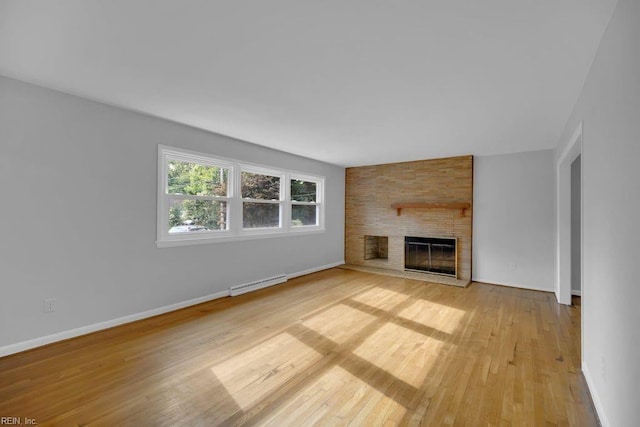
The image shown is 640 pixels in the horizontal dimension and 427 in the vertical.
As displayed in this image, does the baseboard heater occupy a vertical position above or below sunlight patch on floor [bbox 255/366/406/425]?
above

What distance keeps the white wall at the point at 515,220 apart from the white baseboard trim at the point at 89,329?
201 inches

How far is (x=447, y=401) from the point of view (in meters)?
2.02

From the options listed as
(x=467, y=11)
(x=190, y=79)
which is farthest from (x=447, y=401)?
(x=190, y=79)

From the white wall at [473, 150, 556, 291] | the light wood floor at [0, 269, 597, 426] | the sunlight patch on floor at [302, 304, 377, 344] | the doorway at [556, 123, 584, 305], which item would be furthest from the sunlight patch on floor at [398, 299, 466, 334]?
the white wall at [473, 150, 556, 291]

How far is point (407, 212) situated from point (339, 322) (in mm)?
3570

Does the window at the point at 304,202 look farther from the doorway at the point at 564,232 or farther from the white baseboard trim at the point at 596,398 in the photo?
the white baseboard trim at the point at 596,398

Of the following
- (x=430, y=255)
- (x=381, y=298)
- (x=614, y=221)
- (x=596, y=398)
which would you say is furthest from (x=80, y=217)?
(x=430, y=255)

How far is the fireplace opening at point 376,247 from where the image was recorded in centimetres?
713

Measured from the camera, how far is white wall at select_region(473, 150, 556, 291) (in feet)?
16.1

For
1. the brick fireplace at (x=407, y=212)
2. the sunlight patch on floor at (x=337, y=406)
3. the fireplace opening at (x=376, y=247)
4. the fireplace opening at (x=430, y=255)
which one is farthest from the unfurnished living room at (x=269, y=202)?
the fireplace opening at (x=376, y=247)

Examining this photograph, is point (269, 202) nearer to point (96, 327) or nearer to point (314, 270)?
point (314, 270)

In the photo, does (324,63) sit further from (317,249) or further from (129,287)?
(317,249)

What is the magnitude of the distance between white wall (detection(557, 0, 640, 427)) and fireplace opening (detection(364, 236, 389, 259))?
495cm

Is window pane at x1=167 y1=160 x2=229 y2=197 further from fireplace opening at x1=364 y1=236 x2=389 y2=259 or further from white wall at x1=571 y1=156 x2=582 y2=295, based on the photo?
white wall at x1=571 y1=156 x2=582 y2=295
